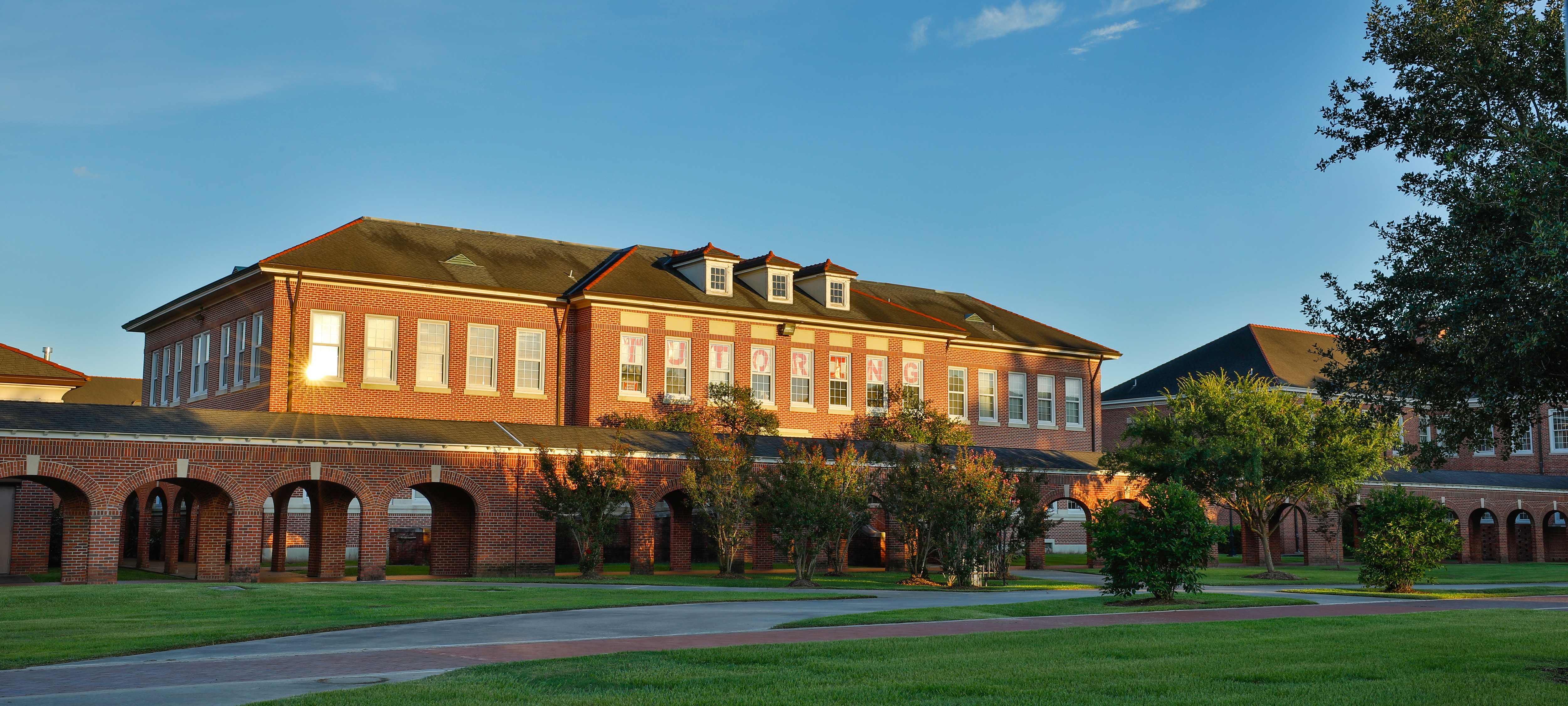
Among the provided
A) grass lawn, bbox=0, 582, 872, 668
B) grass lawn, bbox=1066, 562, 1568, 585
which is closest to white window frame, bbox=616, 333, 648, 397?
grass lawn, bbox=1066, 562, 1568, 585

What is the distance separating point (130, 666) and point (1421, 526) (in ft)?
82.1

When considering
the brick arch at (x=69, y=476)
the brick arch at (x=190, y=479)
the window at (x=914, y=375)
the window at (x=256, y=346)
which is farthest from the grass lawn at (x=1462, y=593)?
the window at (x=256, y=346)

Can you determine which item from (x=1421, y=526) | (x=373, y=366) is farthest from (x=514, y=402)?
(x=1421, y=526)

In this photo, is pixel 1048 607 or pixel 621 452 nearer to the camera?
pixel 1048 607

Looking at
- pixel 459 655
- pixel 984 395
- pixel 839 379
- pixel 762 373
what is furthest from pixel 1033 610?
pixel 984 395

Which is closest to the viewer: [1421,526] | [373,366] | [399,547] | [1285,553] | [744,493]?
[1421,526]

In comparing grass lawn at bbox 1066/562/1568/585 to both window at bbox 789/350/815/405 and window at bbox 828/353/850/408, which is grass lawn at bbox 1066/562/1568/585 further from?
window at bbox 789/350/815/405

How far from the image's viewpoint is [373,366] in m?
38.0

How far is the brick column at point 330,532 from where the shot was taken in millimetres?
31234

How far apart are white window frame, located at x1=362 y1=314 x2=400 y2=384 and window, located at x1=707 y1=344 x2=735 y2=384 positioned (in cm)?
1037

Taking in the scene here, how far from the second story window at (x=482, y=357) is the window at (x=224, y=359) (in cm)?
752

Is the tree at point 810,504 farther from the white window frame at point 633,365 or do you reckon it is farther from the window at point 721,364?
the window at point 721,364

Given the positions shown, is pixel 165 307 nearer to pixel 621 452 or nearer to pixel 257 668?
pixel 621 452

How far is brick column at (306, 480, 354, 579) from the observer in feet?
102
